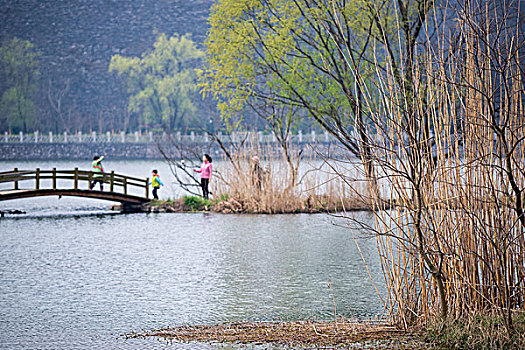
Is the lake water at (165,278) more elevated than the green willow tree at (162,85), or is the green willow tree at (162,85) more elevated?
the green willow tree at (162,85)

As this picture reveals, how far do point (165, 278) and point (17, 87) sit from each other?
72933 millimetres

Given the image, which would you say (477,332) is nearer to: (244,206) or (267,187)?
(267,187)

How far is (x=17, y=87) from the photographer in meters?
78.0

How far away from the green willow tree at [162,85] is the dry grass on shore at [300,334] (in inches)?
2739

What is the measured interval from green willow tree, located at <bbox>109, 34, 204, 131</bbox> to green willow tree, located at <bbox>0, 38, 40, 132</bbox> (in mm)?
9266

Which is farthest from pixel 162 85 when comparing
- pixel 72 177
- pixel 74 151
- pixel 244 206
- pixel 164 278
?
pixel 164 278

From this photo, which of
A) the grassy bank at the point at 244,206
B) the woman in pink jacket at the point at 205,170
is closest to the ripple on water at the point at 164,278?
the grassy bank at the point at 244,206

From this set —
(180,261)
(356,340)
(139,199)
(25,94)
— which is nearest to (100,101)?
(25,94)

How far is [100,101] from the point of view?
93.9 meters

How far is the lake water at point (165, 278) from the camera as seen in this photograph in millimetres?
7113

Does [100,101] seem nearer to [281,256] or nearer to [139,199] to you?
[139,199]

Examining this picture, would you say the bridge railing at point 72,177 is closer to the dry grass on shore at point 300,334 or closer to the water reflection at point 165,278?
the water reflection at point 165,278

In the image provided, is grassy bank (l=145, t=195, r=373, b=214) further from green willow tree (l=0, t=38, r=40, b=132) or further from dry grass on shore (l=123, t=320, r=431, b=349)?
green willow tree (l=0, t=38, r=40, b=132)

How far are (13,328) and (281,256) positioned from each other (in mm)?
5333
